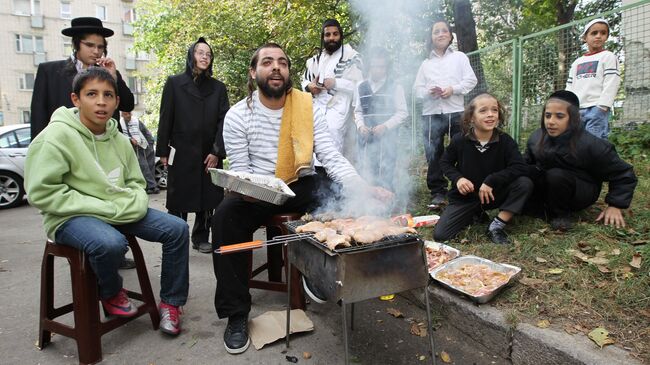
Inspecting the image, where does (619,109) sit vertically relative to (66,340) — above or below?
above

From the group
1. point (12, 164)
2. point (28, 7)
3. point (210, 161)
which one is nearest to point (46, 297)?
point (210, 161)

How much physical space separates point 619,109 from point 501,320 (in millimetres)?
5601

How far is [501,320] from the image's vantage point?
2559mm

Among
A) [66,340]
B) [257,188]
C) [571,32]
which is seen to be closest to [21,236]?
[66,340]

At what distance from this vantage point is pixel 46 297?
2678 millimetres

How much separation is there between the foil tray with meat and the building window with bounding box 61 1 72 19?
117 feet

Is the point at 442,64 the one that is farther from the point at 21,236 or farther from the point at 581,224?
the point at 21,236

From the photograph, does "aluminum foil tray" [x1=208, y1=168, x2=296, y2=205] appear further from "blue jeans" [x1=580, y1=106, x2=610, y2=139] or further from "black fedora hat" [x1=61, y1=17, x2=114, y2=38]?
"blue jeans" [x1=580, y1=106, x2=610, y2=139]

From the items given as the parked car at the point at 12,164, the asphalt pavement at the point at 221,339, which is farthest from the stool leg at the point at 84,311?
the parked car at the point at 12,164

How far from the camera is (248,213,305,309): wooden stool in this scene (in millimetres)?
3098

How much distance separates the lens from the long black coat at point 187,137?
14.5 feet

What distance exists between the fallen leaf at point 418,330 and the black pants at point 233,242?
47.6 inches

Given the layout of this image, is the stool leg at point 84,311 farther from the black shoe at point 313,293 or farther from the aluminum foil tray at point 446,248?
the aluminum foil tray at point 446,248

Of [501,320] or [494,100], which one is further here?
[494,100]
